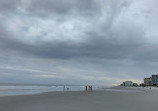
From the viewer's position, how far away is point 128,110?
1226 centimetres

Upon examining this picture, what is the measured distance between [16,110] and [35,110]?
4.29ft

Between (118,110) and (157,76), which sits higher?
(157,76)

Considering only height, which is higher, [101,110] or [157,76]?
[157,76]

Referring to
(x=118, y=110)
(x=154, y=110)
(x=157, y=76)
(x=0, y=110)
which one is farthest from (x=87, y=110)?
(x=157, y=76)

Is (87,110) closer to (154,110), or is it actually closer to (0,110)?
(154,110)

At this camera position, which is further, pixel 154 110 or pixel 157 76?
pixel 157 76

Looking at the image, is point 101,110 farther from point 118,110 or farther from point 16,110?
point 16,110

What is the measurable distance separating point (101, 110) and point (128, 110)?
1748 millimetres

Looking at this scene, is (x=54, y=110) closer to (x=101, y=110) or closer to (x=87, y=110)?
(x=87, y=110)

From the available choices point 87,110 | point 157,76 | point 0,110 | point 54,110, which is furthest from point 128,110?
point 157,76

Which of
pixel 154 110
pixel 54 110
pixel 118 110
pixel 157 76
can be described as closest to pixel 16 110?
pixel 54 110

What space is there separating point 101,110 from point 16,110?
5.55 meters

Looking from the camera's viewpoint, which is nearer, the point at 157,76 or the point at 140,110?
the point at 140,110

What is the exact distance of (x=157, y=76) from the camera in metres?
200
